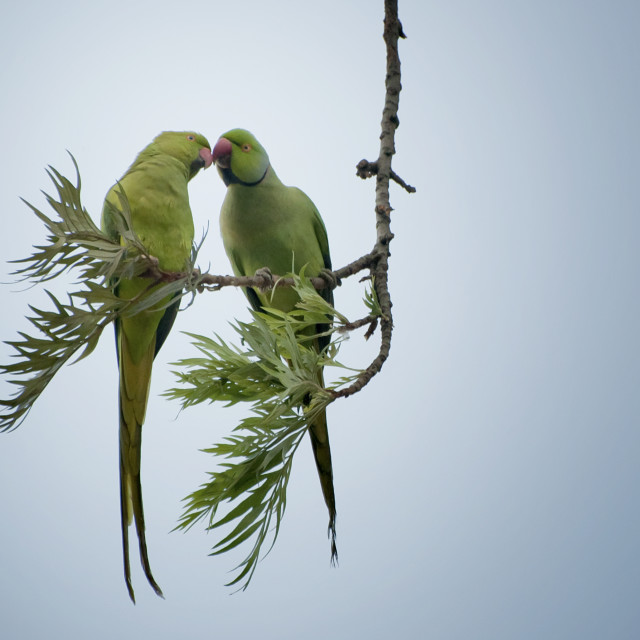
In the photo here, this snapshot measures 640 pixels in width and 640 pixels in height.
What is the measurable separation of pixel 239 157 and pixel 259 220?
131 millimetres

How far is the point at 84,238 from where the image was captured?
61 centimetres

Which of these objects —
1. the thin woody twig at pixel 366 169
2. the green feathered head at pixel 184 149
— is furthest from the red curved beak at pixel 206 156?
the thin woody twig at pixel 366 169

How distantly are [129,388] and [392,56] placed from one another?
73 cm

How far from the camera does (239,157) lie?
1.23 meters

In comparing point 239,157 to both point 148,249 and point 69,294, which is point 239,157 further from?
point 69,294

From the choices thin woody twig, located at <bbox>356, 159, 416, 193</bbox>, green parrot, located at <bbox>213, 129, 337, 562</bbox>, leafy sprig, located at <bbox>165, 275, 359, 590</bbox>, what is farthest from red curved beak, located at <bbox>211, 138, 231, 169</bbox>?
leafy sprig, located at <bbox>165, 275, 359, 590</bbox>

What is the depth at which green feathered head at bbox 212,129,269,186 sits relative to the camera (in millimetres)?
1225

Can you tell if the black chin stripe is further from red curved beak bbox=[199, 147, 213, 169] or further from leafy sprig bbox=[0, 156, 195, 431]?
leafy sprig bbox=[0, 156, 195, 431]

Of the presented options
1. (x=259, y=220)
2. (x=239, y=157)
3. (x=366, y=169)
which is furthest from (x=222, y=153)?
(x=366, y=169)

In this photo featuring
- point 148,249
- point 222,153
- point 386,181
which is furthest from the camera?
point 222,153

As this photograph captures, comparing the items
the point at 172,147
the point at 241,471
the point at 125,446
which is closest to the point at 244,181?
the point at 172,147

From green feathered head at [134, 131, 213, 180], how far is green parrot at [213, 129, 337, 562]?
113 millimetres

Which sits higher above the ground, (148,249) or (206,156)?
(206,156)

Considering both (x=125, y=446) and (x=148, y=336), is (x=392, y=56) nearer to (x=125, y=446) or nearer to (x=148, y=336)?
(x=148, y=336)
